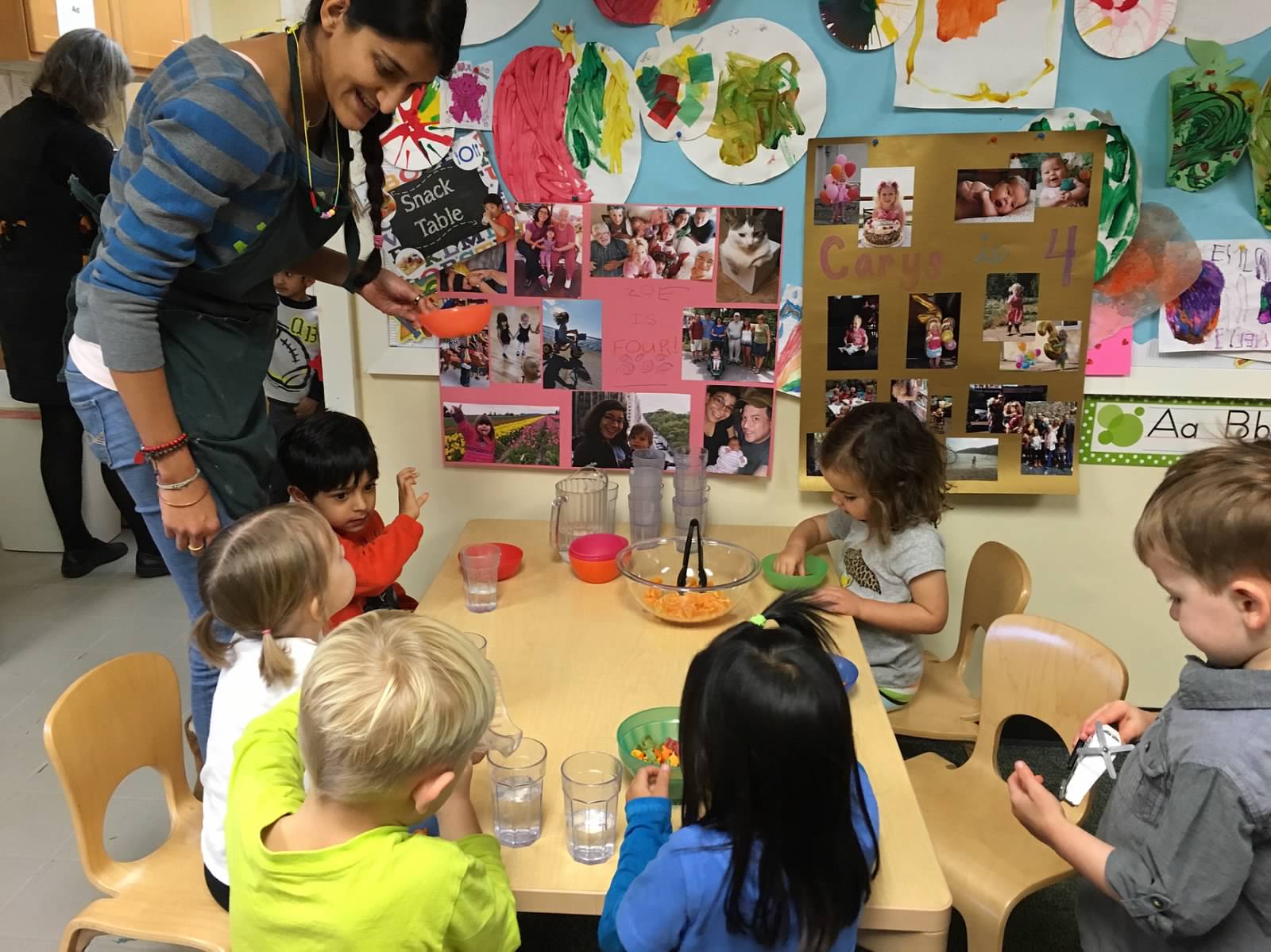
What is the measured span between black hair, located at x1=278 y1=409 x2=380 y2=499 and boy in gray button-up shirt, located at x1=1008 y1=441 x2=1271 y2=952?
1325 mm

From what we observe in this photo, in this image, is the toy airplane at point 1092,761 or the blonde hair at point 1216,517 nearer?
the blonde hair at point 1216,517

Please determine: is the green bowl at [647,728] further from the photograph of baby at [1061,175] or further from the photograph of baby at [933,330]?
the photograph of baby at [1061,175]

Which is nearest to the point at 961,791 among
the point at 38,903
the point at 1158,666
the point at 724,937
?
the point at 724,937

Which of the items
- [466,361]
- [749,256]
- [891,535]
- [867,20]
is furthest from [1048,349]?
[466,361]

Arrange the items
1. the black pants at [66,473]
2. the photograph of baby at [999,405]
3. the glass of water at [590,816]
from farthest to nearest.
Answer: the black pants at [66,473]
the photograph of baby at [999,405]
the glass of water at [590,816]

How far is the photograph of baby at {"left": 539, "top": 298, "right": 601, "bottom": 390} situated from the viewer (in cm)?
213

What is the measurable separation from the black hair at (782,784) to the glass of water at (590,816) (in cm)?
15

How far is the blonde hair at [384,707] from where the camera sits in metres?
0.96

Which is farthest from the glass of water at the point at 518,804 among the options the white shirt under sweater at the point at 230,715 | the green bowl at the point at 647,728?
the white shirt under sweater at the point at 230,715

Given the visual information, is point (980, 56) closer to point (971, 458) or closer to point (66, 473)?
point (971, 458)

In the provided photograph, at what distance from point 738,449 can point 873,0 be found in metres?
0.98

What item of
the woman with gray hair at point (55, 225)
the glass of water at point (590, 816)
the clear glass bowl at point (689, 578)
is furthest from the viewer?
the woman with gray hair at point (55, 225)

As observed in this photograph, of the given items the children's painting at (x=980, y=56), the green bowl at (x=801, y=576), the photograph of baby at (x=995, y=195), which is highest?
the children's painting at (x=980, y=56)

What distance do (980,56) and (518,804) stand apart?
5.61 feet
